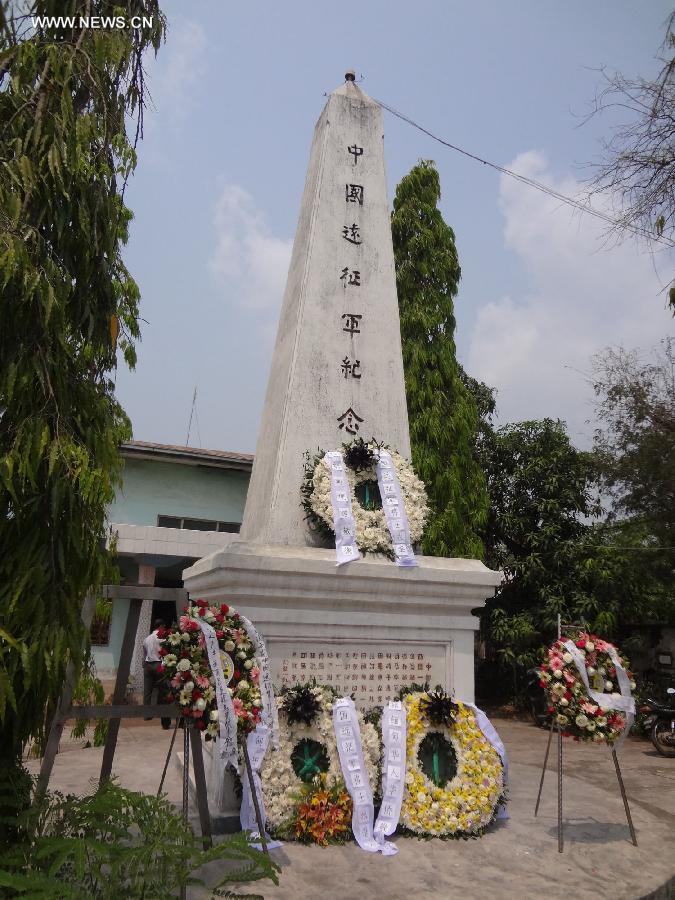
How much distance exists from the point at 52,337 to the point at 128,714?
2.03m

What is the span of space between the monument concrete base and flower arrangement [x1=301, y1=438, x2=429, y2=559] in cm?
18

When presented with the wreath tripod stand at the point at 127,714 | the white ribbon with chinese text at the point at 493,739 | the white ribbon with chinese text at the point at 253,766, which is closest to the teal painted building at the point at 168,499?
the white ribbon with chinese text at the point at 493,739

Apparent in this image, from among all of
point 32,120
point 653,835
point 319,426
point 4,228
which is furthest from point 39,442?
point 653,835

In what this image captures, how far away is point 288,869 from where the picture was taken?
3.86 metres

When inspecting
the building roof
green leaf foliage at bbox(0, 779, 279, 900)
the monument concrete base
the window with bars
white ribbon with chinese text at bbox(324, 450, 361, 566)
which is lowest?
green leaf foliage at bbox(0, 779, 279, 900)

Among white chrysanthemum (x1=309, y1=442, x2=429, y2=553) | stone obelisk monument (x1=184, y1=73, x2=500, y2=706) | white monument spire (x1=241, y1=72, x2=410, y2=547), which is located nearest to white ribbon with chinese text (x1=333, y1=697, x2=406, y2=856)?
stone obelisk monument (x1=184, y1=73, x2=500, y2=706)

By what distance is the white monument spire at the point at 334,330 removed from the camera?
557 centimetres

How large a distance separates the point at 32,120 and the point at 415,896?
399 cm

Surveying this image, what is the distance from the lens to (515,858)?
13.5ft

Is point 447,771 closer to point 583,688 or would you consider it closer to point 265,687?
point 583,688

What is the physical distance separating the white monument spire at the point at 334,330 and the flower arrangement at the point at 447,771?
153 cm

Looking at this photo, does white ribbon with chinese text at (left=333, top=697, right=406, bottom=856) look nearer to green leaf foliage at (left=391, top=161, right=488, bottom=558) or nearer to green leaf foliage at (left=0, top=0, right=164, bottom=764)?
green leaf foliage at (left=0, top=0, right=164, bottom=764)

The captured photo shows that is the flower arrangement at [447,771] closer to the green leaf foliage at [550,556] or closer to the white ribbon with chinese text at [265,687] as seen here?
the white ribbon with chinese text at [265,687]

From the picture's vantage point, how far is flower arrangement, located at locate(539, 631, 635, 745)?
176 inches
